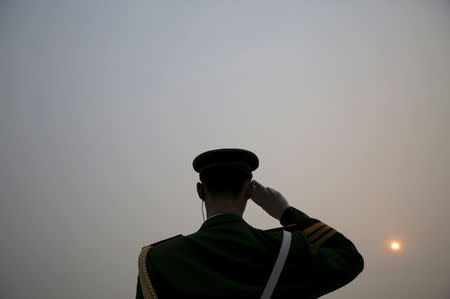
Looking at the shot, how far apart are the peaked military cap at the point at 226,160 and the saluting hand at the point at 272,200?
0.16 meters

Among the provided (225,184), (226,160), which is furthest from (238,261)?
(226,160)

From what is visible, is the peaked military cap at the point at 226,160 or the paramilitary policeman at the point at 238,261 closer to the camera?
the paramilitary policeman at the point at 238,261

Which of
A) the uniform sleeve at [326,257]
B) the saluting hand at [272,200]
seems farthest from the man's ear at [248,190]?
the uniform sleeve at [326,257]

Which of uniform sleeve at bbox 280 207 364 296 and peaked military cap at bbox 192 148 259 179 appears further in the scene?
peaked military cap at bbox 192 148 259 179

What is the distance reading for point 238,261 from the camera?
79 centimetres

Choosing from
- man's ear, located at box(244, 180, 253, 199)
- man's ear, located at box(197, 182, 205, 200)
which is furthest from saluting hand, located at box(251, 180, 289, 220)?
man's ear, located at box(197, 182, 205, 200)

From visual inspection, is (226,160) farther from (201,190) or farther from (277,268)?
(277,268)

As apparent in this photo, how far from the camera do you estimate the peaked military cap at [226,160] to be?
1.06m

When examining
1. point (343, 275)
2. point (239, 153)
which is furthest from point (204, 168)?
point (343, 275)

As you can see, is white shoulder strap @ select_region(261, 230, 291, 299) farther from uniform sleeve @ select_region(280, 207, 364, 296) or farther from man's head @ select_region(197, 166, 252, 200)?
man's head @ select_region(197, 166, 252, 200)

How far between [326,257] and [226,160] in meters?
0.52

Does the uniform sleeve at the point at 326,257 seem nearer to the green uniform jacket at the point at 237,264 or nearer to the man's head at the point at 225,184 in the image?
the green uniform jacket at the point at 237,264

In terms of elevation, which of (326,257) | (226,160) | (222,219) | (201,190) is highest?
(226,160)

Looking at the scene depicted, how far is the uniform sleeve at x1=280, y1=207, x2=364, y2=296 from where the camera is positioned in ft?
2.74
